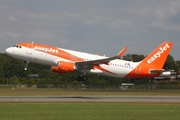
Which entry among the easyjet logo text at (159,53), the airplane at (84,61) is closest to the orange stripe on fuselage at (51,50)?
the airplane at (84,61)

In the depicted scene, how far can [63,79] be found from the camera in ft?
265

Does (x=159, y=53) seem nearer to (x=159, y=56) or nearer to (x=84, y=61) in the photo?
(x=159, y=56)

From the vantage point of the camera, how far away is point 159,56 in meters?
62.2

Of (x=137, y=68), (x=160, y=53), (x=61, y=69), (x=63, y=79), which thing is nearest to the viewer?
(x=61, y=69)

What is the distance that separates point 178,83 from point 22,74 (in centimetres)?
4126

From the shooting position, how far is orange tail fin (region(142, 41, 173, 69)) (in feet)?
200

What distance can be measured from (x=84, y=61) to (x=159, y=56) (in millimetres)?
13574

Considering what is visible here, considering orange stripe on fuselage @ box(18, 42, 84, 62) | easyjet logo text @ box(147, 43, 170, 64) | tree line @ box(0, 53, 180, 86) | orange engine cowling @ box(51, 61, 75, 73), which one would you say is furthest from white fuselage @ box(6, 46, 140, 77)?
tree line @ box(0, 53, 180, 86)

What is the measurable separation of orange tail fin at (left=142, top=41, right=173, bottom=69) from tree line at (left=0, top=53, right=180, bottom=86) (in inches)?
355

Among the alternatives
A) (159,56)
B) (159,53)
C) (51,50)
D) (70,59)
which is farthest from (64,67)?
(159,53)
